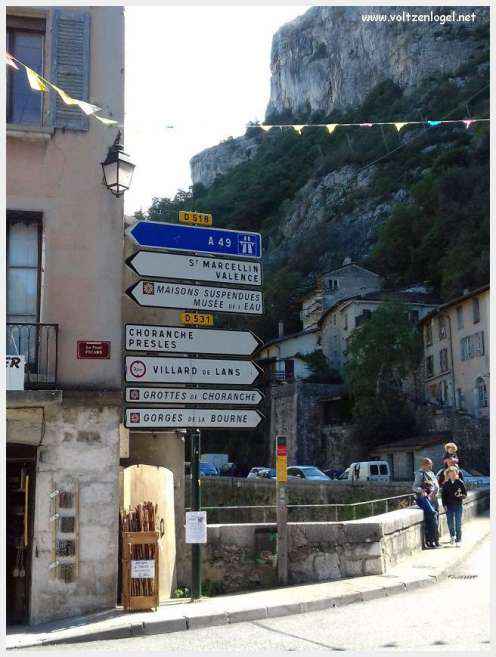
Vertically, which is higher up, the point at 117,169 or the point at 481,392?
the point at 117,169

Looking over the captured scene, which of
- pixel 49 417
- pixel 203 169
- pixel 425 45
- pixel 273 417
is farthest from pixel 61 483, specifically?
pixel 203 169

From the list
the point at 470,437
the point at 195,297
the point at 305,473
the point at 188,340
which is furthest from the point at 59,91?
the point at 470,437

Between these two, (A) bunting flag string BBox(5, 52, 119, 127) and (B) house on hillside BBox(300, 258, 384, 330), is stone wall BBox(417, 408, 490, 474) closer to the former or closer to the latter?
(B) house on hillside BBox(300, 258, 384, 330)

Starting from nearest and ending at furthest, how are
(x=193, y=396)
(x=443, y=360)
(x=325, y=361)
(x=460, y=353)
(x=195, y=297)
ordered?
(x=193, y=396), (x=195, y=297), (x=460, y=353), (x=443, y=360), (x=325, y=361)

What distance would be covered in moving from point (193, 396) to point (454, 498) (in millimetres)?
5560

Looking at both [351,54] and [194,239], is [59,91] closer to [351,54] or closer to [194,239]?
[194,239]

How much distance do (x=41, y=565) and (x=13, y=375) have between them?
86.8 inches

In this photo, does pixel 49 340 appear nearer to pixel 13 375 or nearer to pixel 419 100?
pixel 13 375

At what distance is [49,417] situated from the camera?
31.3 ft

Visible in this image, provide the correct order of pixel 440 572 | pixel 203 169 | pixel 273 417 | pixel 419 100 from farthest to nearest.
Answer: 1. pixel 203 169
2. pixel 419 100
3. pixel 273 417
4. pixel 440 572

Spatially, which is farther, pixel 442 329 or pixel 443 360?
pixel 442 329

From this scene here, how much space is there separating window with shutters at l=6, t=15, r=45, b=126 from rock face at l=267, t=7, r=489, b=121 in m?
92.6

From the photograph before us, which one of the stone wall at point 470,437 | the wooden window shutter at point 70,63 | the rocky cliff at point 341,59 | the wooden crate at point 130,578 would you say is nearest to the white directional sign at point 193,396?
the wooden crate at point 130,578

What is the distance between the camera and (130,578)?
9133mm
